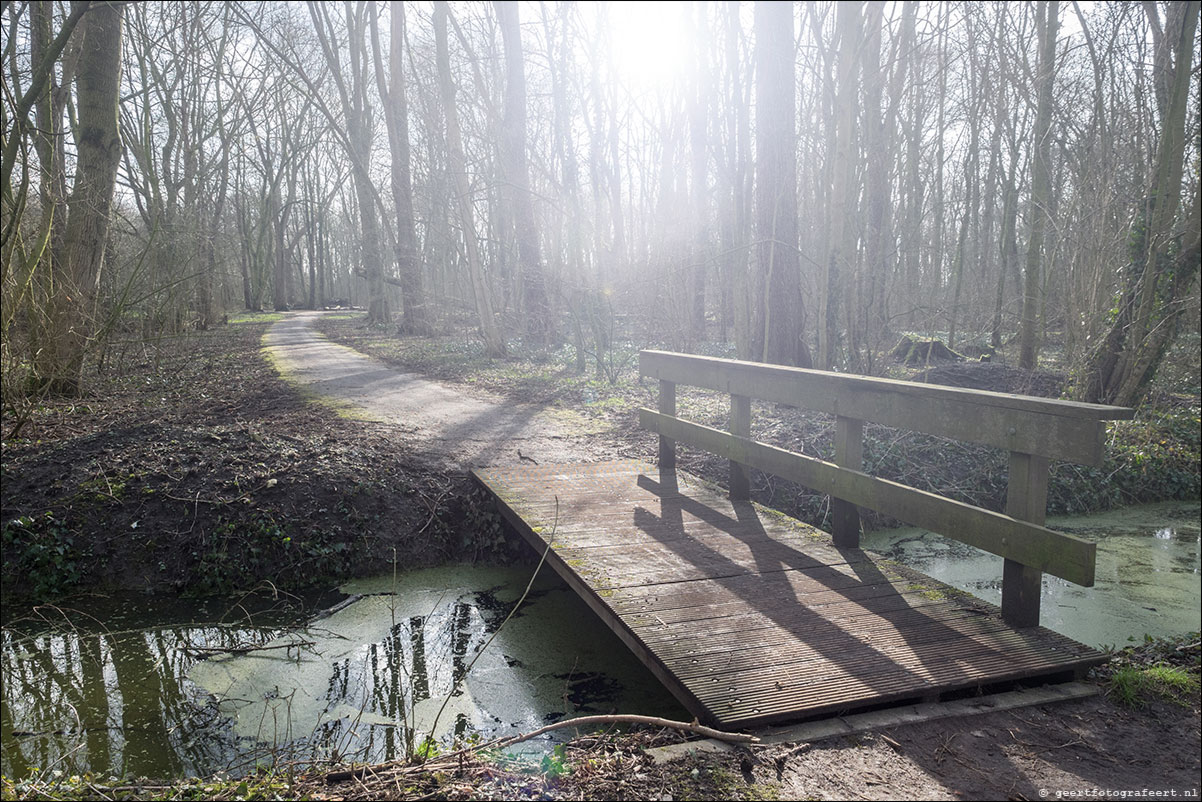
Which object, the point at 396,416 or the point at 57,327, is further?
the point at 396,416

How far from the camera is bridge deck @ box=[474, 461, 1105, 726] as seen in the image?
315 centimetres

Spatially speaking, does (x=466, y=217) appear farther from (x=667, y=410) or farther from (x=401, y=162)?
(x=667, y=410)

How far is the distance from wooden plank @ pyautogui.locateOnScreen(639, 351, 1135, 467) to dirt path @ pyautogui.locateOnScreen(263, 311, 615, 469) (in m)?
2.96

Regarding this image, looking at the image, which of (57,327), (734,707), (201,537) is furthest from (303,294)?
(734,707)

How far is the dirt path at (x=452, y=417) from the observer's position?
8109 mm

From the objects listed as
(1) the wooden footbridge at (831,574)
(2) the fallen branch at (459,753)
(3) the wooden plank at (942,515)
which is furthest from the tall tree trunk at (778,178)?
(2) the fallen branch at (459,753)

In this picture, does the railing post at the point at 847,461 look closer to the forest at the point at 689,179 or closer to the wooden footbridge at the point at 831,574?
the wooden footbridge at the point at 831,574

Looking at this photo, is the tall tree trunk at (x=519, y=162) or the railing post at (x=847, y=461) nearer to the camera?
the railing post at (x=847, y=461)

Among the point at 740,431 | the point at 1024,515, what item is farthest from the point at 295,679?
the point at 1024,515

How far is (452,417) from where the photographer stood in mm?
9945

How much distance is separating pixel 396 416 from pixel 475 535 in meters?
3.49

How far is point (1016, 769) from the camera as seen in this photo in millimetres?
2650

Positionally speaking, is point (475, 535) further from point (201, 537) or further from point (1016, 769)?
point (1016, 769)

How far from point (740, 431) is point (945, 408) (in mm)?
2043
